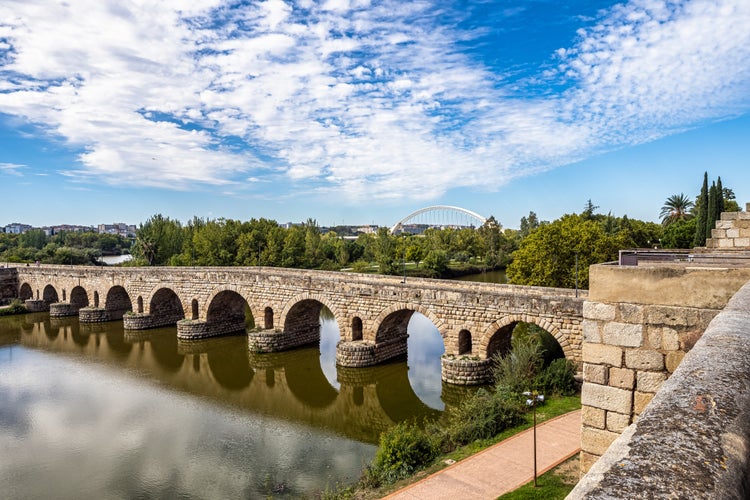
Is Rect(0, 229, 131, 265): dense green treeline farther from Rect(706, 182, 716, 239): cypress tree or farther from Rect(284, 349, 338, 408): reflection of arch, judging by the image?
Rect(706, 182, 716, 239): cypress tree

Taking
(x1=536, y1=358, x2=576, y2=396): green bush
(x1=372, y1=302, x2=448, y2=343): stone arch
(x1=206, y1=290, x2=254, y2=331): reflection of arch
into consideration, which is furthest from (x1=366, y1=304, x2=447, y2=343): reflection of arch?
(x1=206, y1=290, x2=254, y2=331): reflection of arch

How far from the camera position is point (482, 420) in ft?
42.3

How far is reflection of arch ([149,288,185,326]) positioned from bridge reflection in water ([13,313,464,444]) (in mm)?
1028

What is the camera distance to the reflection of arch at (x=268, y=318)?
86.4 ft

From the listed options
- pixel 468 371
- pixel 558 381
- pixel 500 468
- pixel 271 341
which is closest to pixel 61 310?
pixel 271 341

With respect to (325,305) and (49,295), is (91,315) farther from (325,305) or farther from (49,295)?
(325,305)

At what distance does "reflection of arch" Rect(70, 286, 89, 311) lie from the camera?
36750mm

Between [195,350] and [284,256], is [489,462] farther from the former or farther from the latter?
[284,256]

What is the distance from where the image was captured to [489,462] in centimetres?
1105

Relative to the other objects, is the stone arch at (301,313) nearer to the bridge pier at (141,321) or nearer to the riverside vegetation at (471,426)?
the riverside vegetation at (471,426)

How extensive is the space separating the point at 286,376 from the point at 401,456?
11.7 metres

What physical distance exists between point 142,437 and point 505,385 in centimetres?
1226

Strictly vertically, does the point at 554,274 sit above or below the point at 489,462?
above

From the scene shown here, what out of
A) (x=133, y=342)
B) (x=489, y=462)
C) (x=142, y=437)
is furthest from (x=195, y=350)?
(x=489, y=462)
